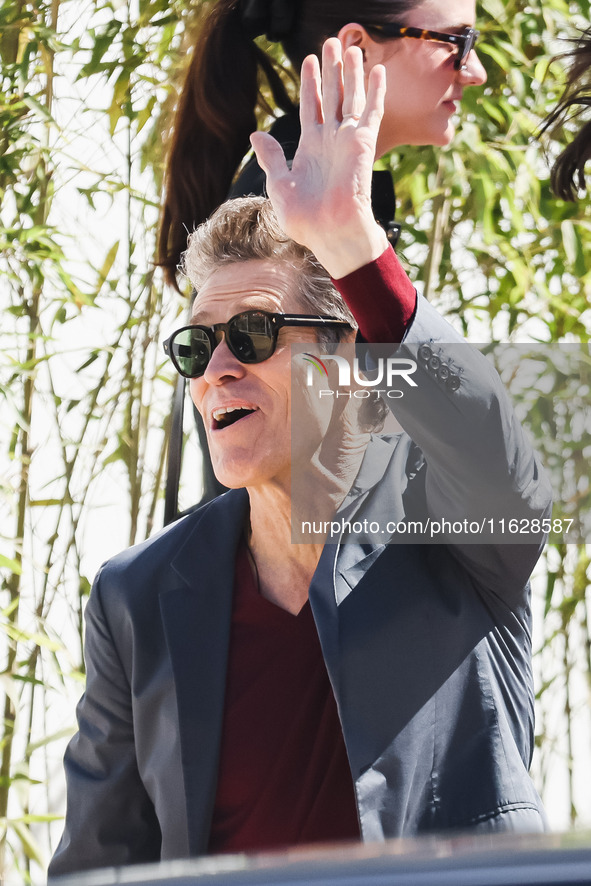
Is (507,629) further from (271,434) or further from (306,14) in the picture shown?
(306,14)

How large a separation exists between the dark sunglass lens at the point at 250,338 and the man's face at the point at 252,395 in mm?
11

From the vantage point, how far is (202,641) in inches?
56.1

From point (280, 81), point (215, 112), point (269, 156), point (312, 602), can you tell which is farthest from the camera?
point (280, 81)

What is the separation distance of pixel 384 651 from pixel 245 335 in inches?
17.6

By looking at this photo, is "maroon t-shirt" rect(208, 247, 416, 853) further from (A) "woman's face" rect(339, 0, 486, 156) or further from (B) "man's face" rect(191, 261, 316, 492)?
(A) "woman's face" rect(339, 0, 486, 156)

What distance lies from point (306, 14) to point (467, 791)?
1247mm

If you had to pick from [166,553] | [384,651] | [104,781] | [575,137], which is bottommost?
[104,781]

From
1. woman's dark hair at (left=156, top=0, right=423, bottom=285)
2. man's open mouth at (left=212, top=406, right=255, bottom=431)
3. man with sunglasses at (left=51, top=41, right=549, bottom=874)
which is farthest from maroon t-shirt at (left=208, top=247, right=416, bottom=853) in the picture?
woman's dark hair at (left=156, top=0, right=423, bottom=285)

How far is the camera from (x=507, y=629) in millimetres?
1366

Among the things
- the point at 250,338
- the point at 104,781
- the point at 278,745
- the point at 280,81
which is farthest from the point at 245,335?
the point at 280,81

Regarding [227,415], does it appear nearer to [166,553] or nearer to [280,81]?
[166,553]

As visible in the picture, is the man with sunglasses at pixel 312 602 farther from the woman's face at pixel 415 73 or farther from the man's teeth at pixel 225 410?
the woman's face at pixel 415 73

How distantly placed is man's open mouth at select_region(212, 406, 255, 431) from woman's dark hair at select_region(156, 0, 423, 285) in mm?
479

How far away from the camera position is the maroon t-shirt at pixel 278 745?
1.33 metres
